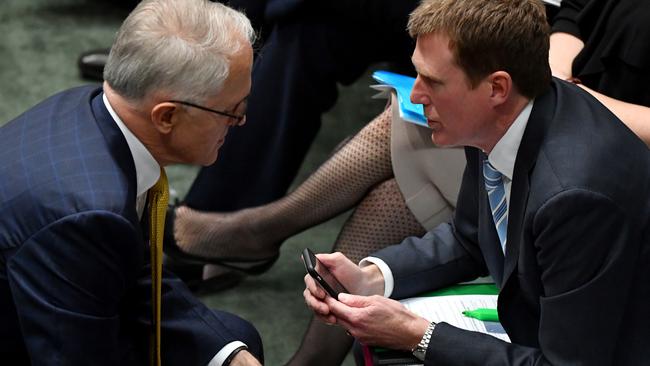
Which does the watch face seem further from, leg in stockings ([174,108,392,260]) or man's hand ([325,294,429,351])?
leg in stockings ([174,108,392,260])

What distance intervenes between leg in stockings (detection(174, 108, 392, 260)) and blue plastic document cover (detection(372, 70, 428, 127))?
8cm

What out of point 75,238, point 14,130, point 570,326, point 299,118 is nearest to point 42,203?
point 75,238

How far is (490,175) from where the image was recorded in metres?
1.87

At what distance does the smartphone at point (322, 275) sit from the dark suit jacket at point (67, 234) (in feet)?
1.06

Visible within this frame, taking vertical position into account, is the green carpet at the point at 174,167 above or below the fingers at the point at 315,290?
below

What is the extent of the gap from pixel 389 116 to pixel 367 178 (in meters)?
0.16

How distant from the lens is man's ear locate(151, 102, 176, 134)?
1.76 metres

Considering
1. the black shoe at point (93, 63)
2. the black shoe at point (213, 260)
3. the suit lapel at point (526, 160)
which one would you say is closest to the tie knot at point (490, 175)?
the suit lapel at point (526, 160)

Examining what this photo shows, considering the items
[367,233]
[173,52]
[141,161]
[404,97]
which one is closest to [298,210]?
[367,233]

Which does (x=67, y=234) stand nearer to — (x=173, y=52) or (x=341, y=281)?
(x=173, y=52)

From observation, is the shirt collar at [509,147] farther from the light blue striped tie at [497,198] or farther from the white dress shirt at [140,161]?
the white dress shirt at [140,161]

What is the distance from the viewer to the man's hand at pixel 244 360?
1.98m

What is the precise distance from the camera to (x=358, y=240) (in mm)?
2457

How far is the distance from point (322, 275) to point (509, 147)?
16.9 inches
